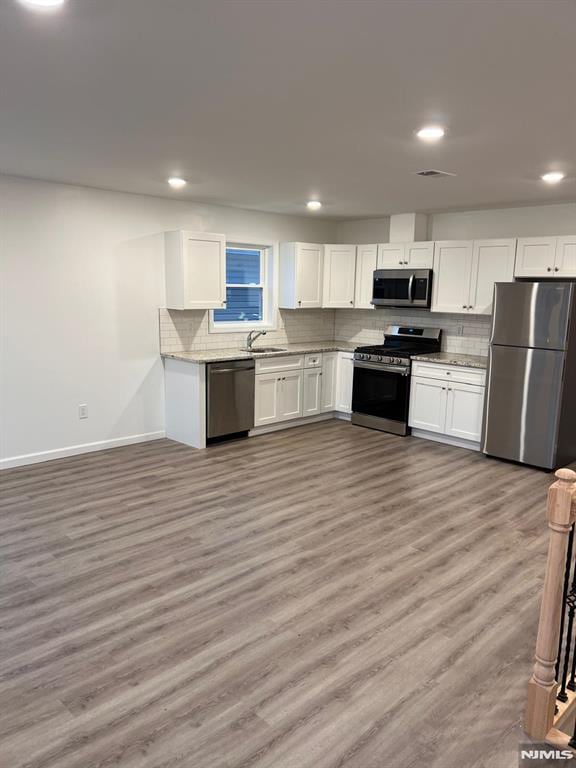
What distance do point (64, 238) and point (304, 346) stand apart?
312 cm

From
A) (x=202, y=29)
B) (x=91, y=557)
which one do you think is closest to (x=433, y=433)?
(x=91, y=557)

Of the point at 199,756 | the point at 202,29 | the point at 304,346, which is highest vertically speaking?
the point at 202,29

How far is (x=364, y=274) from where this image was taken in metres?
6.89

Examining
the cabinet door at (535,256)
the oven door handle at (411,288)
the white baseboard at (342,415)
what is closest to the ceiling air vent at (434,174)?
the cabinet door at (535,256)

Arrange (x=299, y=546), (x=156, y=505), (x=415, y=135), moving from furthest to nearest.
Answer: (x=156, y=505)
(x=299, y=546)
(x=415, y=135)

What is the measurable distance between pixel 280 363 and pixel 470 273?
225 cm

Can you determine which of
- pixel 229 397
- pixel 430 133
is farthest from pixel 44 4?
pixel 229 397

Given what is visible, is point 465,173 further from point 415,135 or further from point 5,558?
point 5,558

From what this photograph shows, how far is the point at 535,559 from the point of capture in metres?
3.51

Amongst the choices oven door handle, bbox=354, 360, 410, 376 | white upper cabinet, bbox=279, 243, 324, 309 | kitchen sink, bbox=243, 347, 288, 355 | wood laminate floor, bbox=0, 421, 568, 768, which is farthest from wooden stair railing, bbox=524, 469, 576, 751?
white upper cabinet, bbox=279, 243, 324, 309

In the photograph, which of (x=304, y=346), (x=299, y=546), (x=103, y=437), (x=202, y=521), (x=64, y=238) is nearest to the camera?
(x=299, y=546)

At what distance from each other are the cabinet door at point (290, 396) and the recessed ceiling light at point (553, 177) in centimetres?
323

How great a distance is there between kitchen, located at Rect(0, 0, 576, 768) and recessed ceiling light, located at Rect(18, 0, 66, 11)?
0.02 metres

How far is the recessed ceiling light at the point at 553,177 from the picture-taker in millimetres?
4074
